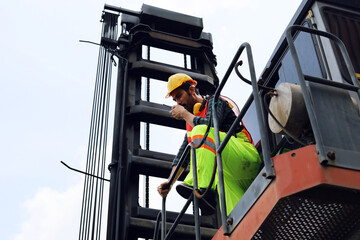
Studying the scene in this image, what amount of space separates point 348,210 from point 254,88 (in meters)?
0.91

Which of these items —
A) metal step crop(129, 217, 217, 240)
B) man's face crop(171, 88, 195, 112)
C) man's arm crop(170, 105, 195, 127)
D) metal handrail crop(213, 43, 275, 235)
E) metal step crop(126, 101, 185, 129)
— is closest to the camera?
metal handrail crop(213, 43, 275, 235)

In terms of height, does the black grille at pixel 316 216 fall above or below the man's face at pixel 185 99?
below

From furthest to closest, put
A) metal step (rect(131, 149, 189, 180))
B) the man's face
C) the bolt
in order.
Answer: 1. metal step (rect(131, 149, 189, 180))
2. the man's face
3. the bolt

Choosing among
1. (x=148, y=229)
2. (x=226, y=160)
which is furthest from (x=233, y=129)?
(x=148, y=229)

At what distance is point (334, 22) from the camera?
4582mm

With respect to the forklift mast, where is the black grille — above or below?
below

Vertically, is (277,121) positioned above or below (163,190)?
below

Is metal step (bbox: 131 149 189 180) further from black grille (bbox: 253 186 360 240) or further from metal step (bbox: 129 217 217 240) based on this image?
black grille (bbox: 253 186 360 240)

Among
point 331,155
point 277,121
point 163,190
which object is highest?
point 163,190

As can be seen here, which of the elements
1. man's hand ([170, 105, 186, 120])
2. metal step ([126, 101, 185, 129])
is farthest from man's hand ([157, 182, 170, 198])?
metal step ([126, 101, 185, 129])

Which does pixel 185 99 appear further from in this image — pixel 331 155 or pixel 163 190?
pixel 331 155

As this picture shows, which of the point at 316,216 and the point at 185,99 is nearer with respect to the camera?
the point at 316,216

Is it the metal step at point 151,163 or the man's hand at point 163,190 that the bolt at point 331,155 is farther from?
the metal step at point 151,163

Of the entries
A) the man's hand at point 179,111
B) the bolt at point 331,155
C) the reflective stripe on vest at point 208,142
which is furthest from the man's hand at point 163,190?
the bolt at point 331,155
